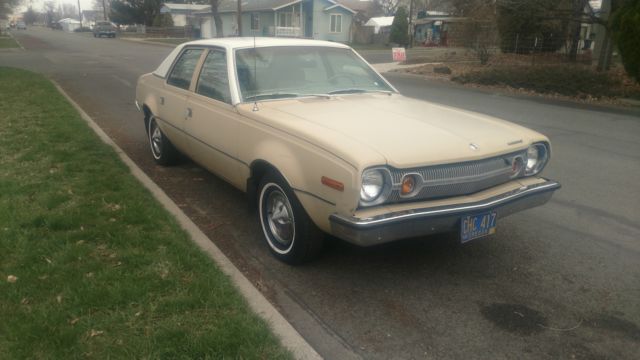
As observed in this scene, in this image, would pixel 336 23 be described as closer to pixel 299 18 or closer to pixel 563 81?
pixel 299 18

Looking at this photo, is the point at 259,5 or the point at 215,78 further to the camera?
the point at 259,5

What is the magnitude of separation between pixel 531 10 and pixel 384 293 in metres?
17.0

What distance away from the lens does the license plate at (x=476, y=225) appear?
138 inches

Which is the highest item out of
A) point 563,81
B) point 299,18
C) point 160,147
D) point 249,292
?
point 299,18

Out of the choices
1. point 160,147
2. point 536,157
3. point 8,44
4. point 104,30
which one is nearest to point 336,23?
point 104,30

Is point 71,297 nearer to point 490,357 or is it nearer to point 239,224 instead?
point 239,224

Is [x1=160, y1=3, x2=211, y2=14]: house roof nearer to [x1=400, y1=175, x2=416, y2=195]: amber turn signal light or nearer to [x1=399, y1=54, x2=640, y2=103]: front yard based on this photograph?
[x1=399, y1=54, x2=640, y2=103]: front yard

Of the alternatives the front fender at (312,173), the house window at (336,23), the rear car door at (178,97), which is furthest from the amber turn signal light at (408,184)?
the house window at (336,23)

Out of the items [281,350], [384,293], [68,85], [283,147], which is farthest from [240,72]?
[68,85]

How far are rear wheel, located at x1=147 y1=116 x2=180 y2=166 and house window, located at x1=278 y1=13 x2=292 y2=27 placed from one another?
146 feet

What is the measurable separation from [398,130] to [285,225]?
1.06 metres

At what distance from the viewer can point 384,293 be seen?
143 inches

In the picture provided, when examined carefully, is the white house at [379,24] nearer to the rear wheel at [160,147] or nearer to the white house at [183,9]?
the white house at [183,9]

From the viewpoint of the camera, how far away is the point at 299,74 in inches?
190
